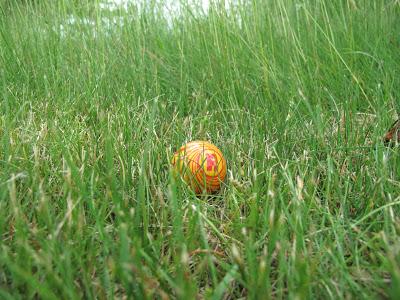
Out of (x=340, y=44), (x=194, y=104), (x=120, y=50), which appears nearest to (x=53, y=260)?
(x=194, y=104)

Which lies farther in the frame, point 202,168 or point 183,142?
point 183,142

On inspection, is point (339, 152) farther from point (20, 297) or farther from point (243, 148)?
point (20, 297)

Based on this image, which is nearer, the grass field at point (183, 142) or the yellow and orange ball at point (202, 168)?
the grass field at point (183, 142)

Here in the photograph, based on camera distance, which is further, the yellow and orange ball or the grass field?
the yellow and orange ball

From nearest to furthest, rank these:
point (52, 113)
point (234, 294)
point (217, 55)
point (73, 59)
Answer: point (234, 294), point (52, 113), point (217, 55), point (73, 59)
